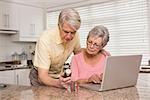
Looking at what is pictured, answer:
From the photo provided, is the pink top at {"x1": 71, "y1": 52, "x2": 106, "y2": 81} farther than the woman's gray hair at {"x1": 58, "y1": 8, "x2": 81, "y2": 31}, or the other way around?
the pink top at {"x1": 71, "y1": 52, "x2": 106, "y2": 81}

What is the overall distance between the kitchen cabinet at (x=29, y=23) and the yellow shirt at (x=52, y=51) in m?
2.78

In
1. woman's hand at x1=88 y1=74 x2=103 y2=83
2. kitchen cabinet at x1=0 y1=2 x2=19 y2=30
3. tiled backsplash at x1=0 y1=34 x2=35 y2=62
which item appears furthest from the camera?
tiled backsplash at x1=0 y1=34 x2=35 y2=62

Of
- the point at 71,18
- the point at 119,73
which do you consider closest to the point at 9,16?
the point at 71,18

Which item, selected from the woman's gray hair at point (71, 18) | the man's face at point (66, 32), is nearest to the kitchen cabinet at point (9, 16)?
the man's face at point (66, 32)

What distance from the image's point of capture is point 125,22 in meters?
3.88

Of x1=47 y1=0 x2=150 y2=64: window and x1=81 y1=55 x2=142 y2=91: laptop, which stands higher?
x1=47 y1=0 x2=150 y2=64: window

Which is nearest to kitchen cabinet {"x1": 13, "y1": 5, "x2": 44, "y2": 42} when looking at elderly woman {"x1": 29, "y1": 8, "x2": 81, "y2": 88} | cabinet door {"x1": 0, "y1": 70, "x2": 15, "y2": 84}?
cabinet door {"x1": 0, "y1": 70, "x2": 15, "y2": 84}

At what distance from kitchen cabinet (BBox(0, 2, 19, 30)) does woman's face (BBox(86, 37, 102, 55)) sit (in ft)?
9.96

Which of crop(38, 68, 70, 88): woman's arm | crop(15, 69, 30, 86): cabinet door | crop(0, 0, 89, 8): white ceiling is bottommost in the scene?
crop(15, 69, 30, 86): cabinet door

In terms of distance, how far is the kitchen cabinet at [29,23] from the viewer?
4.43 meters

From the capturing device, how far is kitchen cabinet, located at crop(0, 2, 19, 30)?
13.6 feet

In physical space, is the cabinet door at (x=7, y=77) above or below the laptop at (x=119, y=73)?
below

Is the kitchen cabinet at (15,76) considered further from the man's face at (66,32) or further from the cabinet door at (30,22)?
the man's face at (66,32)

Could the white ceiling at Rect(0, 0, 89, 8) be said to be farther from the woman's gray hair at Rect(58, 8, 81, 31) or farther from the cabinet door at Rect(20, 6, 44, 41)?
the woman's gray hair at Rect(58, 8, 81, 31)
